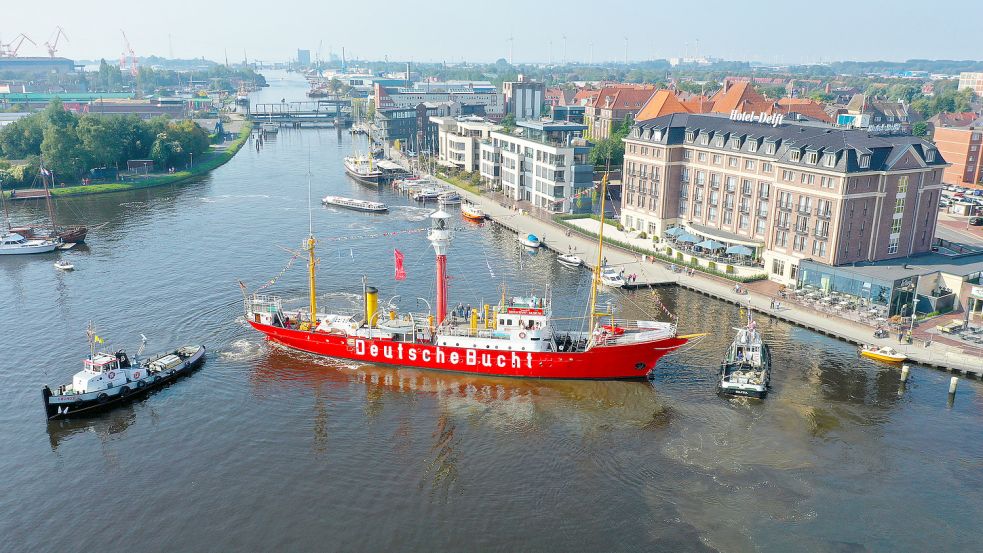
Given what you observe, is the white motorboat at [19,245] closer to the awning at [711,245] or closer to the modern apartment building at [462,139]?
the modern apartment building at [462,139]

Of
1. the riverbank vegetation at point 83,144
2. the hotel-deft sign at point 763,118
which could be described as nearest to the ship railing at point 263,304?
the hotel-deft sign at point 763,118

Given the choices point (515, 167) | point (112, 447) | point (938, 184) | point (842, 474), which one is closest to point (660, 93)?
point (515, 167)

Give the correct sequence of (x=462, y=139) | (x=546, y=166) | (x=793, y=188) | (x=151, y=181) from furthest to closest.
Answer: (x=462, y=139) → (x=151, y=181) → (x=546, y=166) → (x=793, y=188)

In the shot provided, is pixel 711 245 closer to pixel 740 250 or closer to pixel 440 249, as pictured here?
pixel 740 250

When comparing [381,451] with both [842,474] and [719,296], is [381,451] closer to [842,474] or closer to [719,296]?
[842,474]

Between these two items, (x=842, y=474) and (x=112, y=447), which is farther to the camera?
(x=112, y=447)

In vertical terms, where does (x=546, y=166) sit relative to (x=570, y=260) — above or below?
above

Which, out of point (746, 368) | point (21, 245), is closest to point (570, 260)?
point (746, 368)
